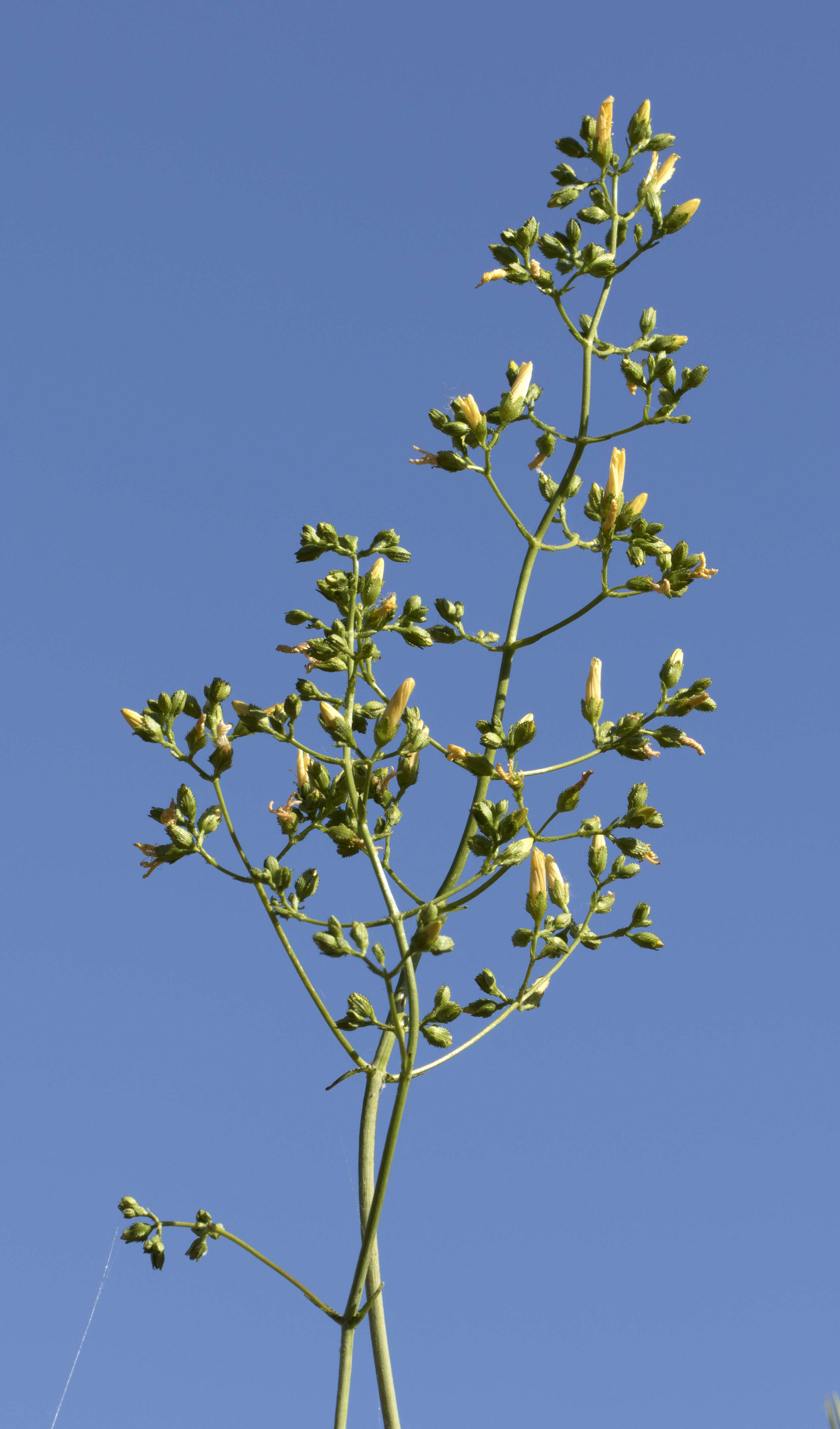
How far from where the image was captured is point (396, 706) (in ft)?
7.13

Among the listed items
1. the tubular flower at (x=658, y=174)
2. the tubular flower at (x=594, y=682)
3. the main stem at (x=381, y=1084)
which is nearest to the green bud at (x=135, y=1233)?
the main stem at (x=381, y=1084)

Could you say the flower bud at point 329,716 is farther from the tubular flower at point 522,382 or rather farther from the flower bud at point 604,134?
the flower bud at point 604,134

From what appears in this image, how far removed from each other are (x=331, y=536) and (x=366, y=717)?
34 cm

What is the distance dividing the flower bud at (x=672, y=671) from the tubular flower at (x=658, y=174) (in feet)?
3.92

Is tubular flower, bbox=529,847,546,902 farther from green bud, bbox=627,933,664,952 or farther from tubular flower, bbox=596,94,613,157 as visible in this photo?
tubular flower, bbox=596,94,613,157

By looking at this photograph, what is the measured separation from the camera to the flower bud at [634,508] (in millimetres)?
2502

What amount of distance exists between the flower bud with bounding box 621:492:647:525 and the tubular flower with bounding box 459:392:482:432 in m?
0.36

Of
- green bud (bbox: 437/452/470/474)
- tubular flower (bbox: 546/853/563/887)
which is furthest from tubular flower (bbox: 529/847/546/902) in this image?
green bud (bbox: 437/452/470/474)

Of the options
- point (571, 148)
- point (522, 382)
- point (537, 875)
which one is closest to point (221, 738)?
point (537, 875)

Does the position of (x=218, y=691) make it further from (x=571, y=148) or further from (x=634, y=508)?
(x=571, y=148)

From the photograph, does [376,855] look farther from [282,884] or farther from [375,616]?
[375,616]

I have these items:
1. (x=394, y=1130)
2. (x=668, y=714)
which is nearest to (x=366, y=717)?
(x=668, y=714)

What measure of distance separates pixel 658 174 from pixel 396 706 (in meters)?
1.62

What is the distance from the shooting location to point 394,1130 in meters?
1.94
